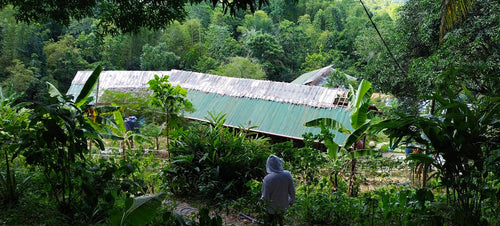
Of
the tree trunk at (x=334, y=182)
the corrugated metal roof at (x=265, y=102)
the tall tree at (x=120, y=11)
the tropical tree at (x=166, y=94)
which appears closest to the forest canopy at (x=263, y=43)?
the tall tree at (x=120, y=11)

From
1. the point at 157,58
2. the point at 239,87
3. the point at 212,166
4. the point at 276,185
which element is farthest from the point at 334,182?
the point at 157,58

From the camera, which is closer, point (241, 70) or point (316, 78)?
point (316, 78)

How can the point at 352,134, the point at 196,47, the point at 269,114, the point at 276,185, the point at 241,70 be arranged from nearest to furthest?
the point at 276,185 < the point at 352,134 < the point at 269,114 < the point at 241,70 < the point at 196,47

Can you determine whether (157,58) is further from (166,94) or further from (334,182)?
(334,182)

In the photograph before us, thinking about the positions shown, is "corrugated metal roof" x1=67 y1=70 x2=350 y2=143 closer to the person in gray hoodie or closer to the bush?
the bush

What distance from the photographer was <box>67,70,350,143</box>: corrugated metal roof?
33.4ft

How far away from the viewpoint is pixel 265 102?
11055 mm

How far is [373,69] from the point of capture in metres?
10.2

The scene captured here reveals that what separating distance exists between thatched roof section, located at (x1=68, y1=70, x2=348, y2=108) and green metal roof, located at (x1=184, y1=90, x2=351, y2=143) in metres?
0.18

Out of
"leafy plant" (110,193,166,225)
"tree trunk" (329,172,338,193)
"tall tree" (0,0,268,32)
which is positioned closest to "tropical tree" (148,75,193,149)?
"tall tree" (0,0,268,32)

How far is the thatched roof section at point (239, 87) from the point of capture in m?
10.6

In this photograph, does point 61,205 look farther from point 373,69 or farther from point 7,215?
point 373,69

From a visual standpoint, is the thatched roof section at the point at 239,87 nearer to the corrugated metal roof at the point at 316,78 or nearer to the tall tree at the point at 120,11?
the tall tree at the point at 120,11

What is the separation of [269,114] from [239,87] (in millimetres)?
1718
